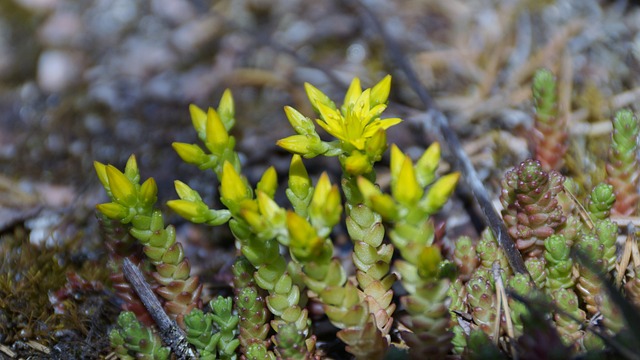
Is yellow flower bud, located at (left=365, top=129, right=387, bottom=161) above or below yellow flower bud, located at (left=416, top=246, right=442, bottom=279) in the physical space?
above

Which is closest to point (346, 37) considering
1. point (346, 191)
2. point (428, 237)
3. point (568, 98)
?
point (568, 98)

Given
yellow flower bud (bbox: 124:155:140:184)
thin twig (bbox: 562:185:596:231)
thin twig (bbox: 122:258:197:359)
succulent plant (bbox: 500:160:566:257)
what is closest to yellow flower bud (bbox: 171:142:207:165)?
yellow flower bud (bbox: 124:155:140:184)

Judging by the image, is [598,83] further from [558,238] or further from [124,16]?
[124,16]

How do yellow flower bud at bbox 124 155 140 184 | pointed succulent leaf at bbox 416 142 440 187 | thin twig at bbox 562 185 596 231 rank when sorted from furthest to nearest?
thin twig at bbox 562 185 596 231 → yellow flower bud at bbox 124 155 140 184 → pointed succulent leaf at bbox 416 142 440 187

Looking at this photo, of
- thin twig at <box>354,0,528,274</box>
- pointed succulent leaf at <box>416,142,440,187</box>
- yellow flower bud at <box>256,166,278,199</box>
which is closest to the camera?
pointed succulent leaf at <box>416,142,440,187</box>

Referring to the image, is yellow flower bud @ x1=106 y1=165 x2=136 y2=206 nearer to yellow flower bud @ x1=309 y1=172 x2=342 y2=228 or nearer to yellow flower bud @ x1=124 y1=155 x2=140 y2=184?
yellow flower bud @ x1=124 y1=155 x2=140 y2=184

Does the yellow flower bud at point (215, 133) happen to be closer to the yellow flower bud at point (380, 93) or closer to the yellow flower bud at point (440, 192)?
the yellow flower bud at point (380, 93)
